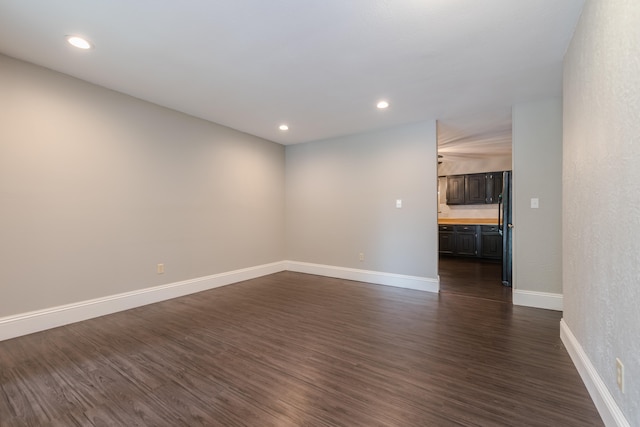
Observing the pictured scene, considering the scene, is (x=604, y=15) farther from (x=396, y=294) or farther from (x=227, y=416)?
(x=396, y=294)

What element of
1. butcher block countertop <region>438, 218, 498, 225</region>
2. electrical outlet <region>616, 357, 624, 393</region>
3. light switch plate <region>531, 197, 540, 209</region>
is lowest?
electrical outlet <region>616, 357, 624, 393</region>

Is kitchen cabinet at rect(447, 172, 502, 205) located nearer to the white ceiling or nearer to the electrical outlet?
the white ceiling

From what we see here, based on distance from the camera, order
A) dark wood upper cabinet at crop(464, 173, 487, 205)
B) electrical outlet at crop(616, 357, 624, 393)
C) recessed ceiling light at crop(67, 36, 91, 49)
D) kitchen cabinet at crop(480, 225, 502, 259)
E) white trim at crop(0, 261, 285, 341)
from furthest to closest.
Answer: dark wood upper cabinet at crop(464, 173, 487, 205), kitchen cabinet at crop(480, 225, 502, 259), white trim at crop(0, 261, 285, 341), recessed ceiling light at crop(67, 36, 91, 49), electrical outlet at crop(616, 357, 624, 393)

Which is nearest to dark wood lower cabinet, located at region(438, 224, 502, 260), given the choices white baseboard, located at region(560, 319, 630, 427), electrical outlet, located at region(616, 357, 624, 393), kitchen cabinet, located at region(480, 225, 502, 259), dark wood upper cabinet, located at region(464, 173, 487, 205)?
kitchen cabinet, located at region(480, 225, 502, 259)

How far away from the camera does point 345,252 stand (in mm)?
4824

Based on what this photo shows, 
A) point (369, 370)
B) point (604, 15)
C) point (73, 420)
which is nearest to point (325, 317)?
point (369, 370)

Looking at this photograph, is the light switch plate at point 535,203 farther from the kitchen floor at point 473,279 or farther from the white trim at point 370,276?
the white trim at point 370,276

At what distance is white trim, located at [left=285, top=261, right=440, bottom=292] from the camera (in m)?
4.03

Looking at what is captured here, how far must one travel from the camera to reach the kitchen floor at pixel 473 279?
388 centimetres

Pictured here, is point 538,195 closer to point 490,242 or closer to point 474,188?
point 490,242

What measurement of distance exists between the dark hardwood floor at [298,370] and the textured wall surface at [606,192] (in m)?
0.46

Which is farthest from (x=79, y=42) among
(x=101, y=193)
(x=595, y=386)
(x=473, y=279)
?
(x=473, y=279)

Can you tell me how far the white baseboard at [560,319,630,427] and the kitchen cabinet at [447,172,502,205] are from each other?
4910 mm

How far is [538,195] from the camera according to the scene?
3.29 metres
